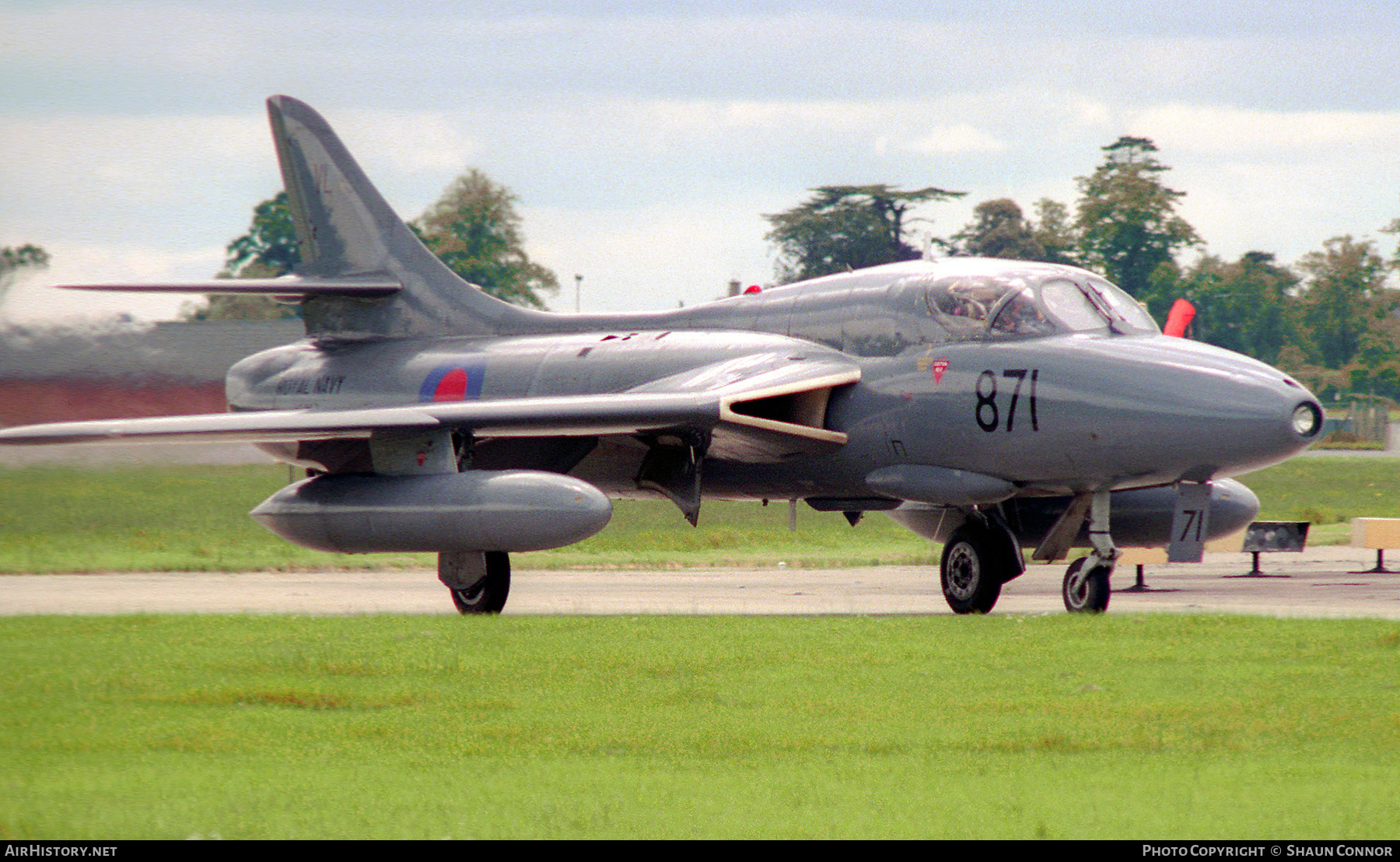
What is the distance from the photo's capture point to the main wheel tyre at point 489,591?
16266 mm

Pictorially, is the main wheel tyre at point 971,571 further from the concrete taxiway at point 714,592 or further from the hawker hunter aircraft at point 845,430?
the concrete taxiway at point 714,592

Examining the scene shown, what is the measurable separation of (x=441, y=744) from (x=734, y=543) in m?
20.6

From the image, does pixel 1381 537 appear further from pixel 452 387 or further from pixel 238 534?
pixel 238 534

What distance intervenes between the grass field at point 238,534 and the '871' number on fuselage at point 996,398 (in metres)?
10.2

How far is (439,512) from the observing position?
14773 mm

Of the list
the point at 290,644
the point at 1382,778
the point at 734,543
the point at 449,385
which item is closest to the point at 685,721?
the point at 1382,778

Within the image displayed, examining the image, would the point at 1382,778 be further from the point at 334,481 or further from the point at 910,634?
the point at 334,481

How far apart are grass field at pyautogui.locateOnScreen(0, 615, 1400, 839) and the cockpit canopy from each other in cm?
305

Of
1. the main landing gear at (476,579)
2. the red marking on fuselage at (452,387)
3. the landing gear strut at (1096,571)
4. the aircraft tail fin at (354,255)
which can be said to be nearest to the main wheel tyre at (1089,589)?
the landing gear strut at (1096,571)

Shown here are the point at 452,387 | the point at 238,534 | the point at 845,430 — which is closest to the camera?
the point at 845,430

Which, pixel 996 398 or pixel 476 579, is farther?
pixel 476 579

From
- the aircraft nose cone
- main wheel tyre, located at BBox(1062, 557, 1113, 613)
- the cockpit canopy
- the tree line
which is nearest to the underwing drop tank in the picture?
the cockpit canopy

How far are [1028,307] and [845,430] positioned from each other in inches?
82.4

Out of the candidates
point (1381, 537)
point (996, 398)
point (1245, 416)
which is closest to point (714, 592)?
point (996, 398)
